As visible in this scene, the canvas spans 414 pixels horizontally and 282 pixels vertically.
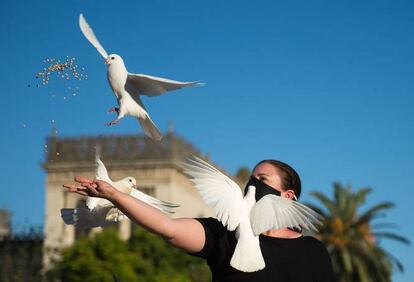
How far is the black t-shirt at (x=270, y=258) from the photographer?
15.7ft

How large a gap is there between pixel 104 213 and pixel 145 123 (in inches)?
20.1

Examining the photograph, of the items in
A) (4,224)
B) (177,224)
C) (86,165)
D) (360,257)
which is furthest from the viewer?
(4,224)

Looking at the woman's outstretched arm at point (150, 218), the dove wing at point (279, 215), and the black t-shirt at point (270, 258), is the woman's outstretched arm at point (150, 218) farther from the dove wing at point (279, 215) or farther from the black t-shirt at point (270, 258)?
the dove wing at point (279, 215)

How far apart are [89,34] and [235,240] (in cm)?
140

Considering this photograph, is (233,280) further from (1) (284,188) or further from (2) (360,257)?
(2) (360,257)

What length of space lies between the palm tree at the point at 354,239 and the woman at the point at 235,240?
4288 centimetres

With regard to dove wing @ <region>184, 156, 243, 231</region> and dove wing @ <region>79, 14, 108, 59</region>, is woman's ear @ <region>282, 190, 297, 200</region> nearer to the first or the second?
dove wing @ <region>184, 156, 243, 231</region>

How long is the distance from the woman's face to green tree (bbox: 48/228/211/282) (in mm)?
35632

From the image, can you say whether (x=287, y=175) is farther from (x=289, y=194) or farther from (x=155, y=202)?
(x=155, y=202)

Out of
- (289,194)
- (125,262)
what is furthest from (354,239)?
(289,194)

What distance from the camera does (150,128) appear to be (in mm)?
5188

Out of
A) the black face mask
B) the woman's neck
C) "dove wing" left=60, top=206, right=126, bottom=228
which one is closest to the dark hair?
the black face mask

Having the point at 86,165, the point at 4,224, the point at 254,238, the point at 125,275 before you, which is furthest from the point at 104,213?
the point at 4,224

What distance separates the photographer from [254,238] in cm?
475
